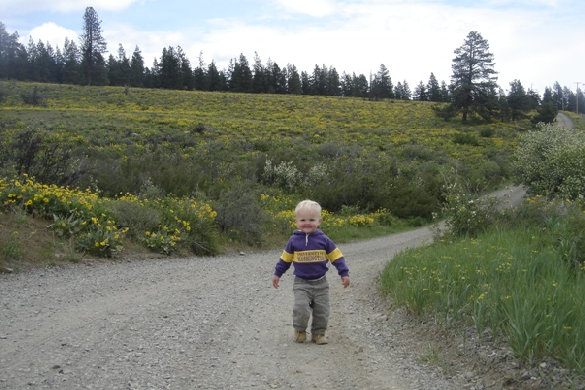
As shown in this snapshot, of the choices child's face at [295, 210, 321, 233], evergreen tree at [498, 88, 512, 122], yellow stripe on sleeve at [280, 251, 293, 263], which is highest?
evergreen tree at [498, 88, 512, 122]

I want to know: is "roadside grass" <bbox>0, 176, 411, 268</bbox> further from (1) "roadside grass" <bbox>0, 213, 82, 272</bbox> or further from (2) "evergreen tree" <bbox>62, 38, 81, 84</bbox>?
(2) "evergreen tree" <bbox>62, 38, 81, 84</bbox>

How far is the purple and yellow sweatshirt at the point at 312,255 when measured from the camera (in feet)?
16.4

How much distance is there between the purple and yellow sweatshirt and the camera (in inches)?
197

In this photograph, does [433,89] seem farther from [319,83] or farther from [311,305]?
[311,305]

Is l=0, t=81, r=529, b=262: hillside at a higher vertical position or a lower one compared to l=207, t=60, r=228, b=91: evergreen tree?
lower

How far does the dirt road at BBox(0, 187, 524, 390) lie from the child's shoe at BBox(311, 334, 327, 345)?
0.36 ft

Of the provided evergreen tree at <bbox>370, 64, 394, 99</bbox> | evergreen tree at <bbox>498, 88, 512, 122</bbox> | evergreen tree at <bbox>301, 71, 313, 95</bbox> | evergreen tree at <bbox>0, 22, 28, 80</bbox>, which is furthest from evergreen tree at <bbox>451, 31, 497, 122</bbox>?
evergreen tree at <bbox>0, 22, 28, 80</bbox>

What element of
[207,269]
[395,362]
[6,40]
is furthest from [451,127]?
[6,40]

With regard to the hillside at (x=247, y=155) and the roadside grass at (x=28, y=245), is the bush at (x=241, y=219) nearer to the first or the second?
the hillside at (x=247, y=155)

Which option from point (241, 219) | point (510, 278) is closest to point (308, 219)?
point (510, 278)

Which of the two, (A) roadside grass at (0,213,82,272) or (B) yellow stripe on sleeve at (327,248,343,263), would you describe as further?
(A) roadside grass at (0,213,82,272)

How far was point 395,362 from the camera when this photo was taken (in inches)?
174

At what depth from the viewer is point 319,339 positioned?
492 centimetres

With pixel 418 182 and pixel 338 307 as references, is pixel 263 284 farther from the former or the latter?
pixel 418 182
